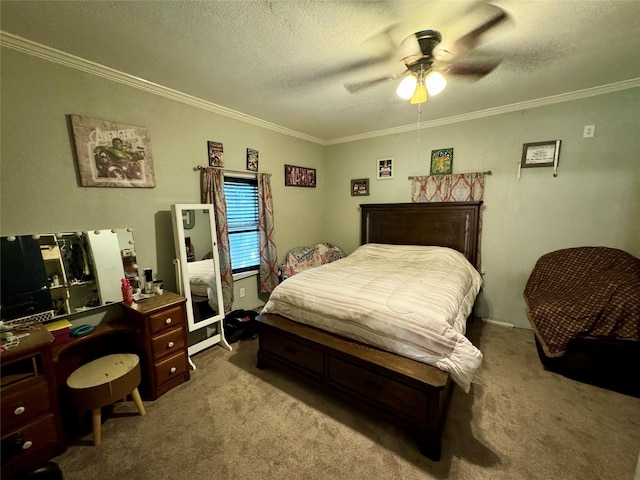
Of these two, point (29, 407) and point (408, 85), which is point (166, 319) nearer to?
point (29, 407)

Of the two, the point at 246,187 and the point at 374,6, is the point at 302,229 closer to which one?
the point at 246,187

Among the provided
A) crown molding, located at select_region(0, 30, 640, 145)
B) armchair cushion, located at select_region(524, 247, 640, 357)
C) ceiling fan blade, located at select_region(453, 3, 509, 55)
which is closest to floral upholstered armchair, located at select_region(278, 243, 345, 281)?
crown molding, located at select_region(0, 30, 640, 145)

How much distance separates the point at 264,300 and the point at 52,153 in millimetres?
2523

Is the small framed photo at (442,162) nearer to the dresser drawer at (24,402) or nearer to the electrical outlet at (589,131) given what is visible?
the electrical outlet at (589,131)

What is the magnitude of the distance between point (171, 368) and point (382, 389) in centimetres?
166

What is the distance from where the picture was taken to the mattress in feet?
4.94

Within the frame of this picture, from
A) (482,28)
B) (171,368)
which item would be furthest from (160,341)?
(482,28)

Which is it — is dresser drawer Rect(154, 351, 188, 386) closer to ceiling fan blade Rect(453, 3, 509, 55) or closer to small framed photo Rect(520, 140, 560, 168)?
ceiling fan blade Rect(453, 3, 509, 55)

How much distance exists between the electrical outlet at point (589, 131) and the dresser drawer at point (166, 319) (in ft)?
13.7

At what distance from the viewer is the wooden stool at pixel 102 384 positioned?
153 centimetres

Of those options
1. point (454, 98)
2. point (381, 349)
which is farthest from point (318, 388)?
point (454, 98)

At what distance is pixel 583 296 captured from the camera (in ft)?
6.80

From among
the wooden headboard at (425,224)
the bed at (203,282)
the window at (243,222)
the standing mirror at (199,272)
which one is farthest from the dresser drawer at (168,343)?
the wooden headboard at (425,224)

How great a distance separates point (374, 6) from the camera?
1348 millimetres
